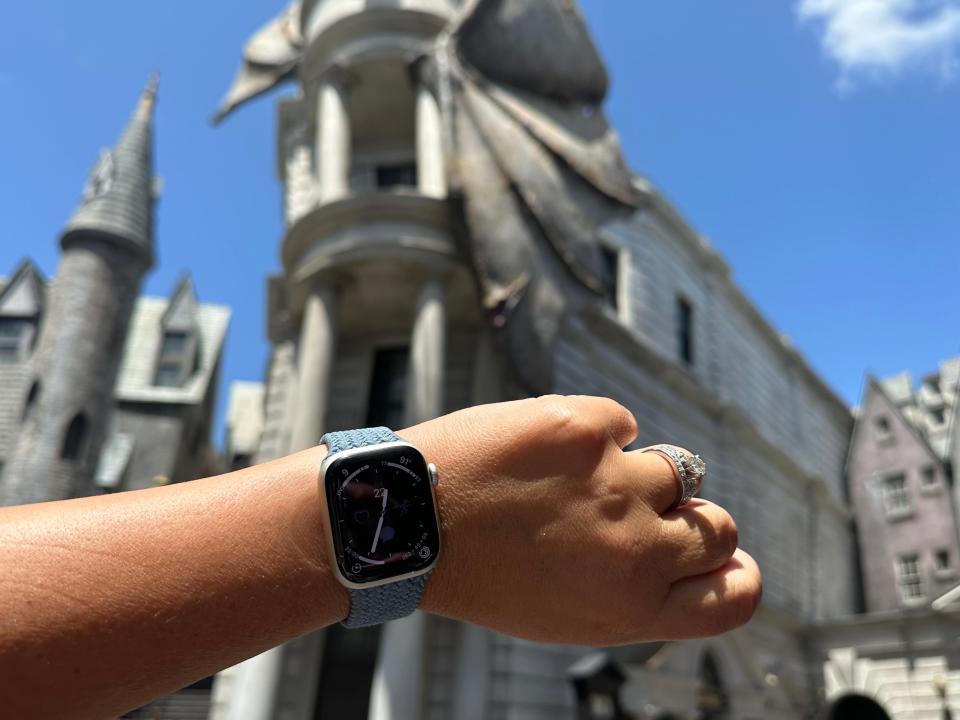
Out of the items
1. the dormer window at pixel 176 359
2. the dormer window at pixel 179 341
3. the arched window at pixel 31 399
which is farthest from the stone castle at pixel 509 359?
the dormer window at pixel 179 341

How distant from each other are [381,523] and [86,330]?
28.3 metres

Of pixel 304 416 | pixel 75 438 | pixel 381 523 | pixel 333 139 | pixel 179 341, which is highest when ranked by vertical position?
pixel 179 341

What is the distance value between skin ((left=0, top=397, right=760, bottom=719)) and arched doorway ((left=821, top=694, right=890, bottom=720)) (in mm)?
23267

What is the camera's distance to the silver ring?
1456 millimetres

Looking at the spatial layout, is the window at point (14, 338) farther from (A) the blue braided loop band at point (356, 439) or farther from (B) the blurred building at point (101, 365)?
(A) the blue braided loop band at point (356, 439)

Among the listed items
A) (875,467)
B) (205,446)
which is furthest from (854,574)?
(205,446)

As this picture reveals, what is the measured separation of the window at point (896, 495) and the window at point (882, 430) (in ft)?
4.49

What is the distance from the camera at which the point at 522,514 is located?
1.33 m

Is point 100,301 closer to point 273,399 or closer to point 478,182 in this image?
point 273,399

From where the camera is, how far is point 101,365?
86.0 ft

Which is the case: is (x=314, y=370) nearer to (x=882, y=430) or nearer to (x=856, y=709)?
(x=856, y=709)

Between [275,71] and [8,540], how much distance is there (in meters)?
16.7

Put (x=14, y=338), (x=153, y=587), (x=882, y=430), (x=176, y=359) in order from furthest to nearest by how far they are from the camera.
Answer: (x=176, y=359) → (x=14, y=338) → (x=882, y=430) → (x=153, y=587)

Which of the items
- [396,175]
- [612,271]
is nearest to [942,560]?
[612,271]
